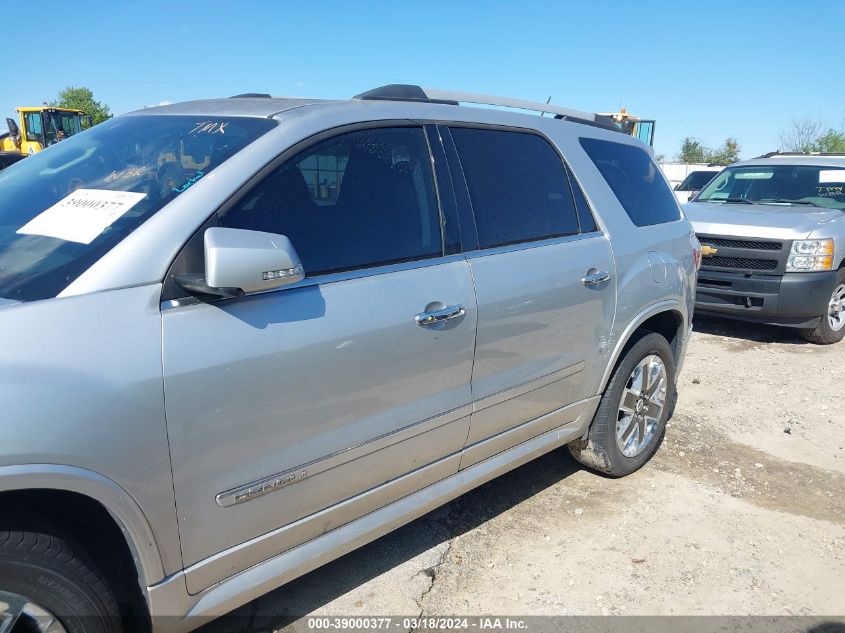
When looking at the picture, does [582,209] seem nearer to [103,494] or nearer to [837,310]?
[103,494]

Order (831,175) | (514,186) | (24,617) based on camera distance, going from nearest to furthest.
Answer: (24,617) → (514,186) → (831,175)

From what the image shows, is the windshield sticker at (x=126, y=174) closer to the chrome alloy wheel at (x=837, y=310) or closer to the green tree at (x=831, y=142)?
the chrome alloy wheel at (x=837, y=310)

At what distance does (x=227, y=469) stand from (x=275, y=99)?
1463mm

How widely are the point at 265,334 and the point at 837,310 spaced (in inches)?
280

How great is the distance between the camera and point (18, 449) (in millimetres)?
1528

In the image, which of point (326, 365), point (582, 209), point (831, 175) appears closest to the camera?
point (326, 365)

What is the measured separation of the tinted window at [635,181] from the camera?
11.7 ft

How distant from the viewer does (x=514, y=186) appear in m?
2.96

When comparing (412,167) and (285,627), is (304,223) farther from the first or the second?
(285,627)

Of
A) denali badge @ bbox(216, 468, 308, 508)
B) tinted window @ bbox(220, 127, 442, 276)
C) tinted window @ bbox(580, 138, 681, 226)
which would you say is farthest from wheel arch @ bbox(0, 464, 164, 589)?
tinted window @ bbox(580, 138, 681, 226)

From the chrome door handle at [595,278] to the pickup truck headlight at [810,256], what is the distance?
14.4ft

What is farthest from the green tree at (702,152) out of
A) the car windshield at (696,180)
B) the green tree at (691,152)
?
the car windshield at (696,180)

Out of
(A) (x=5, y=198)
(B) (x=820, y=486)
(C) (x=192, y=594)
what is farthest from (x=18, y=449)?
(B) (x=820, y=486)

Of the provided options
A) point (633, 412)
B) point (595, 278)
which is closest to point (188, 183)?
point (595, 278)
